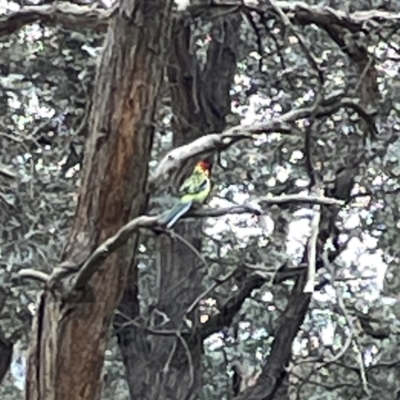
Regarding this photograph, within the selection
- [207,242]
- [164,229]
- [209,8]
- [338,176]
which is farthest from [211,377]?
[164,229]

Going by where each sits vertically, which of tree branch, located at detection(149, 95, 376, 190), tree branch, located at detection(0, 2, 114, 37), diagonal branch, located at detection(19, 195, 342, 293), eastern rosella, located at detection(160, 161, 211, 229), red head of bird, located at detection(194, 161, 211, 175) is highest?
tree branch, located at detection(0, 2, 114, 37)

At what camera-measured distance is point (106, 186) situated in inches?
118

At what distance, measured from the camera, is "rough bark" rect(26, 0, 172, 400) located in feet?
9.81

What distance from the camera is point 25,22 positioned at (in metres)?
3.66

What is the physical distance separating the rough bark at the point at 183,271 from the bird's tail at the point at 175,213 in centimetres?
184

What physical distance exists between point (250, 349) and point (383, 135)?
4.32 ft

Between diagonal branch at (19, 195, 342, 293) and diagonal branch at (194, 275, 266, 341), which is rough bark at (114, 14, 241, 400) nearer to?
diagonal branch at (194, 275, 266, 341)

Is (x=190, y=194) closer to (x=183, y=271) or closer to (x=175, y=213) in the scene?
(x=175, y=213)

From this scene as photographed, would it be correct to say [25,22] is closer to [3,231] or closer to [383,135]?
[3,231]

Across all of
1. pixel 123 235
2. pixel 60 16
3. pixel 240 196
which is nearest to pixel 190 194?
pixel 123 235

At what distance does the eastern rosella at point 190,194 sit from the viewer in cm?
271

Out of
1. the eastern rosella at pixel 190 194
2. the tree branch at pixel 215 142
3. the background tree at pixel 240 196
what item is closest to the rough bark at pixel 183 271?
the background tree at pixel 240 196

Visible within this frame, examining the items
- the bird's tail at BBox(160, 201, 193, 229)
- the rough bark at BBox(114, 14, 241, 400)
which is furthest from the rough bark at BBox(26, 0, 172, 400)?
the rough bark at BBox(114, 14, 241, 400)

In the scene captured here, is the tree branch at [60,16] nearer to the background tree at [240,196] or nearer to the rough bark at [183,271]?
the background tree at [240,196]
